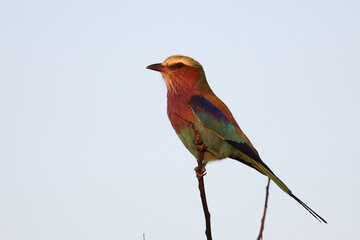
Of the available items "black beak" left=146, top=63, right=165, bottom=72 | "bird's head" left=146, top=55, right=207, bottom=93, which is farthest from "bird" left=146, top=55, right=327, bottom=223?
"black beak" left=146, top=63, right=165, bottom=72

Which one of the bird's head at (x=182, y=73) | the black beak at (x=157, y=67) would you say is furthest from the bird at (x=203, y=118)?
the black beak at (x=157, y=67)

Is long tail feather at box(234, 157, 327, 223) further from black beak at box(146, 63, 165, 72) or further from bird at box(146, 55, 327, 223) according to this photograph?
black beak at box(146, 63, 165, 72)

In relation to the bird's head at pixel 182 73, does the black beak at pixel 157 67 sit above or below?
above

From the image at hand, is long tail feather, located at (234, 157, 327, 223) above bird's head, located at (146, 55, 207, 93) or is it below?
below

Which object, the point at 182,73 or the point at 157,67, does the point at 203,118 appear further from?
the point at 157,67

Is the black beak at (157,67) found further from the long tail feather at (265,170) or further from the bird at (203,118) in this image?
the long tail feather at (265,170)

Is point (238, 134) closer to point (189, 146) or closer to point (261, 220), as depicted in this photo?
point (189, 146)

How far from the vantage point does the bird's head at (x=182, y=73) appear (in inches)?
263

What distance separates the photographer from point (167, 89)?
22.3 ft

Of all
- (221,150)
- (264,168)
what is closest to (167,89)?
(221,150)

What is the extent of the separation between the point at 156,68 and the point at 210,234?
3.54 metres

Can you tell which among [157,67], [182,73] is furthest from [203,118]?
[157,67]

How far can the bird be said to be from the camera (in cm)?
631

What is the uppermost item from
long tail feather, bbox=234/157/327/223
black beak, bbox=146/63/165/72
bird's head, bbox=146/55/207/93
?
black beak, bbox=146/63/165/72
